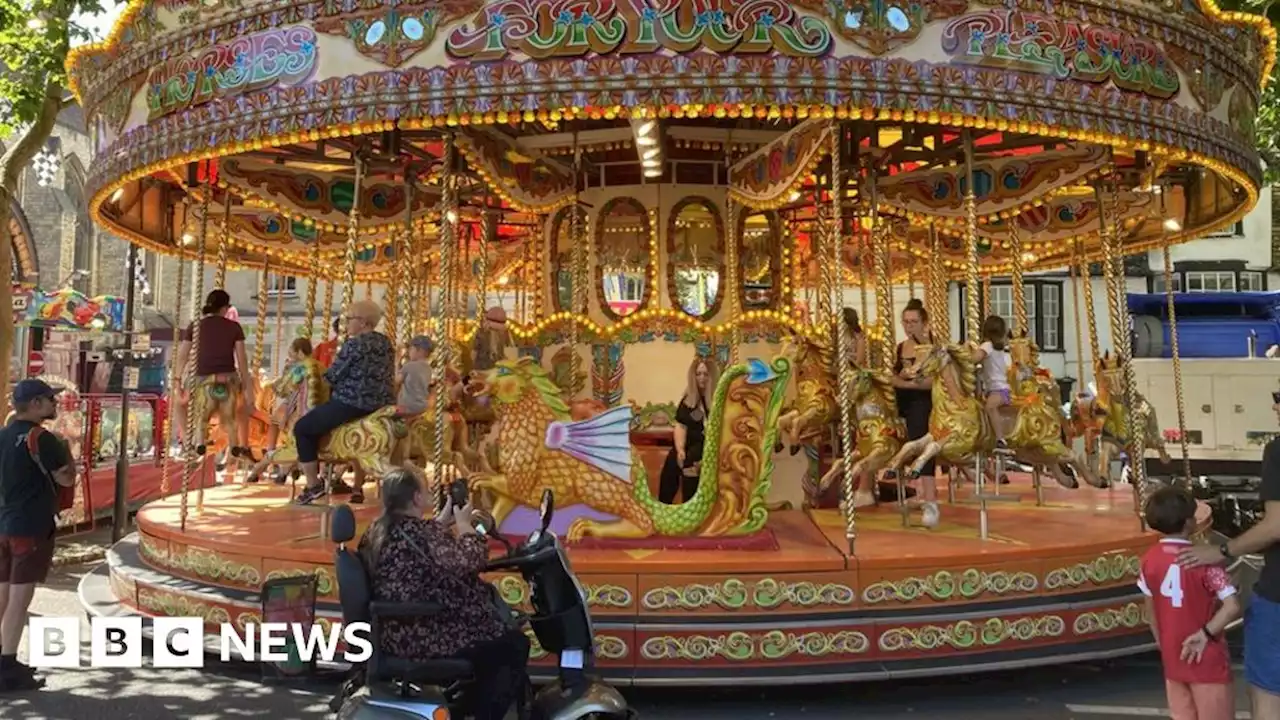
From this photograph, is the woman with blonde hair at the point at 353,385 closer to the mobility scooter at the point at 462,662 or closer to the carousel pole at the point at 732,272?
the mobility scooter at the point at 462,662

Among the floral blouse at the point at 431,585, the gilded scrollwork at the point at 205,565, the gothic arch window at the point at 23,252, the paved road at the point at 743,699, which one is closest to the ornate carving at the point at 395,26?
the gilded scrollwork at the point at 205,565

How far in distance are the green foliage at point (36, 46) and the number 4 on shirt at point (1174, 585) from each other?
1344cm

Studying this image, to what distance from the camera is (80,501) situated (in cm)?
1342

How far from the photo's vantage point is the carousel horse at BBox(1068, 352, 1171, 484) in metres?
9.88

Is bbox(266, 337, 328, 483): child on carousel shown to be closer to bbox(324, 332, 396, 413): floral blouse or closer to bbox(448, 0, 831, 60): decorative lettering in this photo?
bbox(324, 332, 396, 413): floral blouse

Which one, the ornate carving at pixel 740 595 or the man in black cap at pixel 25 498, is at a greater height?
the man in black cap at pixel 25 498

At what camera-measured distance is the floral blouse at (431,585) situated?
3.75m

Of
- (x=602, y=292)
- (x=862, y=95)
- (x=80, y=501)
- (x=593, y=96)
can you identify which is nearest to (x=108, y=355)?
(x=80, y=501)

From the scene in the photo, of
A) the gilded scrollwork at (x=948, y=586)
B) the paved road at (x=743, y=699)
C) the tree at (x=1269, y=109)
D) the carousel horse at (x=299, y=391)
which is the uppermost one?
A: the tree at (x=1269, y=109)

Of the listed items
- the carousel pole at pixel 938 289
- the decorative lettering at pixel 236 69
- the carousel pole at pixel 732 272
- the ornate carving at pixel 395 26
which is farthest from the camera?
the carousel pole at pixel 938 289

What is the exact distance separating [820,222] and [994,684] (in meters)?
5.37

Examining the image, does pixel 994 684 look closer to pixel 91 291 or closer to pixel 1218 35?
pixel 1218 35

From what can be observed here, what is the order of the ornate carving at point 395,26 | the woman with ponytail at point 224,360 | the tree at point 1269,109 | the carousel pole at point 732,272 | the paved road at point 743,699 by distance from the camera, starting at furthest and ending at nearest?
the tree at point 1269,109 < the carousel pole at point 732,272 < the woman with ponytail at point 224,360 < the ornate carving at point 395,26 < the paved road at point 743,699

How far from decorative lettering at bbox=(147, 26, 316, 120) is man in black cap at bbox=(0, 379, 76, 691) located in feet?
8.80
